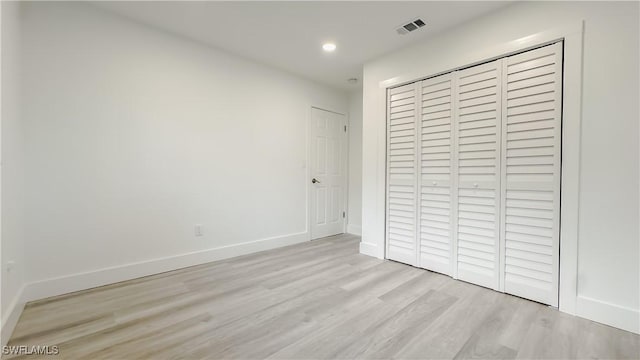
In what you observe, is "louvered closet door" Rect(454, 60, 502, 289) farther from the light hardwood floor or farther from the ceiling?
the ceiling

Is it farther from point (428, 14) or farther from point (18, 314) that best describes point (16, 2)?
point (428, 14)

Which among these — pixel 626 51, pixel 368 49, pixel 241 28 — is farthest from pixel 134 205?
pixel 626 51

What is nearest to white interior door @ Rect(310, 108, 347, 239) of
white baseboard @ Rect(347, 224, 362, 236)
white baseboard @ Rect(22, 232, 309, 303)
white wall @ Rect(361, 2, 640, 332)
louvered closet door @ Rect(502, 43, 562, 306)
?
white baseboard @ Rect(347, 224, 362, 236)

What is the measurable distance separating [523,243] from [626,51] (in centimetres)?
145

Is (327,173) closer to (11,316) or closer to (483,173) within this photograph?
(483,173)

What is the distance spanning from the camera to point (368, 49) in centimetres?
309

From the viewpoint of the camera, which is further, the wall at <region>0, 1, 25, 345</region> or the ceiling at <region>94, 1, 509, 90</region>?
the ceiling at <region>94, 1, 509, 90</region>

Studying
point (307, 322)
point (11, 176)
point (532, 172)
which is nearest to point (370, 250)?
point (307, 322)

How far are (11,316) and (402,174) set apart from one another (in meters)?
→ 3.27

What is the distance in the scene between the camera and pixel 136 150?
2.61 metres

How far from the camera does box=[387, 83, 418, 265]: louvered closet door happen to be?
2.98 metres

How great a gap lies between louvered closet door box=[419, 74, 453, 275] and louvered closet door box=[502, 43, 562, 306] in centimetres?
49

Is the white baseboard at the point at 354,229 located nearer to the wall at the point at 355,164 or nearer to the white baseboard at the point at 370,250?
the wall at the point at 355,164

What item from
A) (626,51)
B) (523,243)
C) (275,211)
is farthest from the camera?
(275,211)
